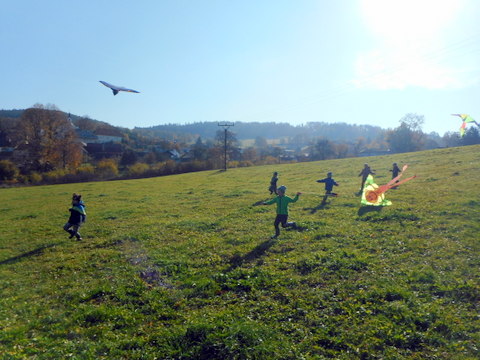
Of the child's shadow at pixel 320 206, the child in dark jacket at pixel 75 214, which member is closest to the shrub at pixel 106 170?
the child in dark jacket at pixel 75 214

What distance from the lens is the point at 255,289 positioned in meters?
8.79

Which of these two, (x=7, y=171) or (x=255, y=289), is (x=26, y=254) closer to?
(x=255, y=289)

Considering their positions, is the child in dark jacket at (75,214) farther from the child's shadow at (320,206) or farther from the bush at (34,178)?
the bush at (34,178)

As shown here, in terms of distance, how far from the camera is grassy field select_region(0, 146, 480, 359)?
6.46m

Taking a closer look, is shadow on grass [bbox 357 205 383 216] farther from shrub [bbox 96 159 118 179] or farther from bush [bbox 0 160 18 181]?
bush [bbox 0 160 18 181]

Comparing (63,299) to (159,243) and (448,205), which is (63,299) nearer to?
(159,243)

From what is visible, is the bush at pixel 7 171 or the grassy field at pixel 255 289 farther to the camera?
the bush at pixel 7 171

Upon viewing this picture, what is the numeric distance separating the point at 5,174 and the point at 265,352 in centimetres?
7553

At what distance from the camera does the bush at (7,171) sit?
208 ft

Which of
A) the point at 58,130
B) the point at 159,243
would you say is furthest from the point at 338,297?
the point at 58,130

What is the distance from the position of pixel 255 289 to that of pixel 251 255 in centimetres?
269

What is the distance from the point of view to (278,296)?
328 inches

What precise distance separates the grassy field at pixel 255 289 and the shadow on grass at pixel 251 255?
3.0 inches

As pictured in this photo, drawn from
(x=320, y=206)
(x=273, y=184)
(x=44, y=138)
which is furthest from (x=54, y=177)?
(x=320, y=206)
